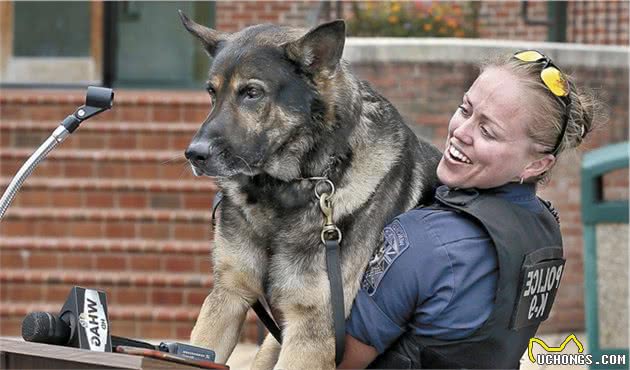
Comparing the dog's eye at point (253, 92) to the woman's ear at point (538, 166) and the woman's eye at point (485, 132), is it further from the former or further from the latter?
the woman's ear at point (538, 166)

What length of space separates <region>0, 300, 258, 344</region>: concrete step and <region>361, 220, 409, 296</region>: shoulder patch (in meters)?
4.89

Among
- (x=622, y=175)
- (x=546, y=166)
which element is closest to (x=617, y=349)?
(x=622, y=175)

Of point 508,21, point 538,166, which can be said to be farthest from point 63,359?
point 508,21

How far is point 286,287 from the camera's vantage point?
9.86 ft

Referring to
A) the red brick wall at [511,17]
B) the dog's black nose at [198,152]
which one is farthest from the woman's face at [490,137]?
the red brick wall at [511,17]

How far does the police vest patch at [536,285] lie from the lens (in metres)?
2.80

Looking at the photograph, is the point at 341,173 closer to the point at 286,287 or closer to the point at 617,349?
the point at 286,287

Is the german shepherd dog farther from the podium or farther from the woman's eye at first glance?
the podium

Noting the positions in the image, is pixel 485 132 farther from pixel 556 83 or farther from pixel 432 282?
pixel 432 282

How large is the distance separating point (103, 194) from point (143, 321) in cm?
117

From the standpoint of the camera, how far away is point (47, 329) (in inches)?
98.5

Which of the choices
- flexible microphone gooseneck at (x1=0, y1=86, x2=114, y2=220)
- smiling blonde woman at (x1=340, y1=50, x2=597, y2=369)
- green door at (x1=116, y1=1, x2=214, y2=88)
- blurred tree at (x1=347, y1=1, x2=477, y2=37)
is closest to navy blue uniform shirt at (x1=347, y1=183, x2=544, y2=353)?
smiling blonde woman at (x1=340, y1=50, x2=597, y2=369)

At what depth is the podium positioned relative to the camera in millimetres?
2287

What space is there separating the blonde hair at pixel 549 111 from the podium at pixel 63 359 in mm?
1060
